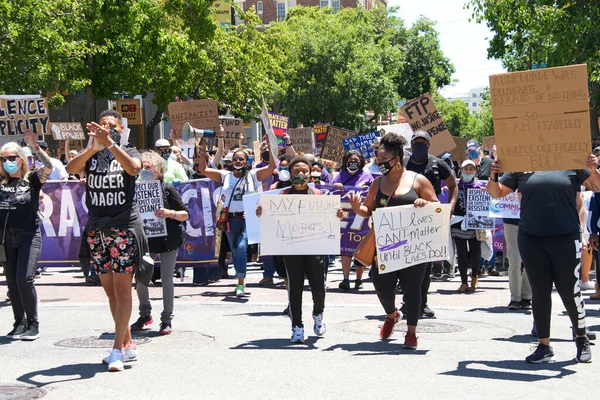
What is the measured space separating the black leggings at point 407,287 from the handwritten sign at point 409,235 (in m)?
0.08

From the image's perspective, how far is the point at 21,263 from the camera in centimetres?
862

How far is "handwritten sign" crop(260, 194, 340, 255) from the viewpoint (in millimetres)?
8555

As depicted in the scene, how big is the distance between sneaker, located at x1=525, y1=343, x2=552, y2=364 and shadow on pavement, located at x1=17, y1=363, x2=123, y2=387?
3.18 meters

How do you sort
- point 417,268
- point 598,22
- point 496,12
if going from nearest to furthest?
point 417,268 < point 598,22 < point 496,12

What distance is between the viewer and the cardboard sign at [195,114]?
1825 centimetres

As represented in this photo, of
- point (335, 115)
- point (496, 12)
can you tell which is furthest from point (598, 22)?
point (335, 115)

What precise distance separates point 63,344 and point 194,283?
4.92 metres

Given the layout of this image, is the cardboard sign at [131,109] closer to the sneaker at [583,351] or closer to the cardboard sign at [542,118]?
the cardboard sign at [542,118]

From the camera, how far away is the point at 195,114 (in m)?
18.5

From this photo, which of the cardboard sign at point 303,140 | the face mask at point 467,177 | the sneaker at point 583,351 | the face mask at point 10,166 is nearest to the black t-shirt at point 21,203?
the face mask at point 10,166

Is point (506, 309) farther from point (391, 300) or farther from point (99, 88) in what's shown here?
point (99, 88)

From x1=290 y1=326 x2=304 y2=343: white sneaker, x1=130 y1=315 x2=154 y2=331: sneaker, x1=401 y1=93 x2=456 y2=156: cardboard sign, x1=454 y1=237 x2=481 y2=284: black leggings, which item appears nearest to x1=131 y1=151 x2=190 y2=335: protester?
x1=130 y1=315 x2=154 y2=331: sneaker

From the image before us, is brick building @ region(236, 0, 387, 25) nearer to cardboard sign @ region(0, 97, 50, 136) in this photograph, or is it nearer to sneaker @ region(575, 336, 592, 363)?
cardboard sign @ region(0, 97, 50, 136)

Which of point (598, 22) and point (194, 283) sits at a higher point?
point (598, 22)
